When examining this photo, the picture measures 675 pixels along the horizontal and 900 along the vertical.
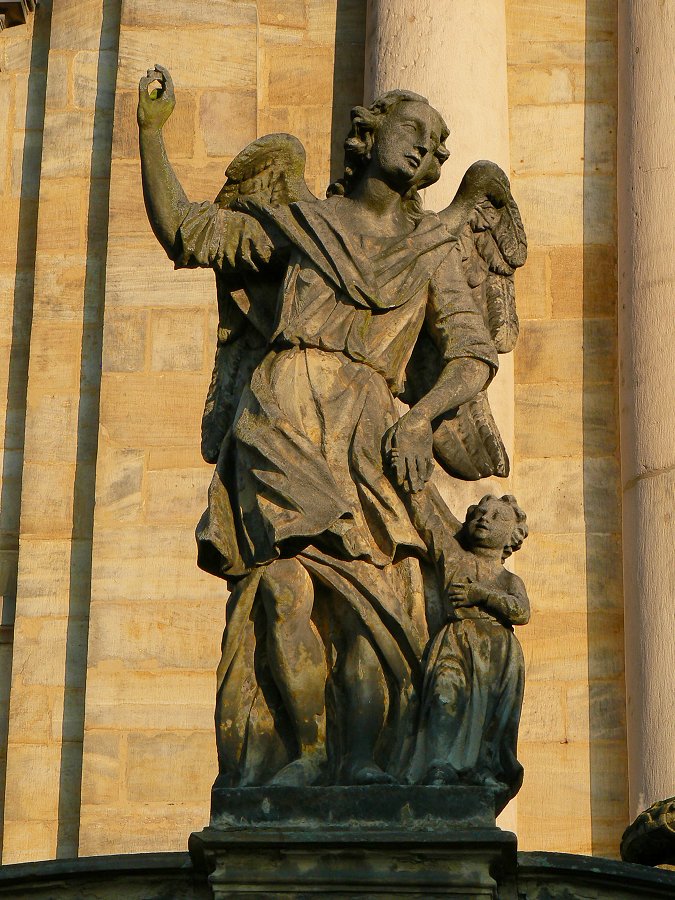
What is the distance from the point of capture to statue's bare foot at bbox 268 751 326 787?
7109 mm

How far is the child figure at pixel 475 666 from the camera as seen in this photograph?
7.13 metres

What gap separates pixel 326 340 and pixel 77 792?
410 cm

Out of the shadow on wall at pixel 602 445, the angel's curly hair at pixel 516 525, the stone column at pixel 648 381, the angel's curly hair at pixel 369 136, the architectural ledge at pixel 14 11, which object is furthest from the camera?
the architectural ledge at pixel 14 11

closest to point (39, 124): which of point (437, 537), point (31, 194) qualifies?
point (31, 194)

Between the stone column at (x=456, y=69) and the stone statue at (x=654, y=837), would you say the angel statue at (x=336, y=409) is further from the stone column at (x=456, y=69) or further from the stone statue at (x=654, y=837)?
the stone column at (x=456, y=69)

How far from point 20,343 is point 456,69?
102 inches

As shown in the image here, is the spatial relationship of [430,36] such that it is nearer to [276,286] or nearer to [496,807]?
[276,286]

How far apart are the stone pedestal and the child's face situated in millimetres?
936

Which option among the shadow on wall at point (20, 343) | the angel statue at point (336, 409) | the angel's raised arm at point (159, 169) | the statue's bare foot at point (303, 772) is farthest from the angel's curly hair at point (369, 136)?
the shadow on wall at point (20, 343)

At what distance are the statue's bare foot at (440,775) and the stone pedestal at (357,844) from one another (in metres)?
0.05

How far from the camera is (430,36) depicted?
11.8 m

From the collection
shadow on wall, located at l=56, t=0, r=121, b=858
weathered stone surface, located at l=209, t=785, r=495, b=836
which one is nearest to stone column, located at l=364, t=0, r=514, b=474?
shadow on wall, located at l=56, t=0, r=121, b=858

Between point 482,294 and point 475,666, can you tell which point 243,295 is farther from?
point 475,666

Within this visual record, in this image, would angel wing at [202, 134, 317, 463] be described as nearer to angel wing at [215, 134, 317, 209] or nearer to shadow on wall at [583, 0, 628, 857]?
angel wing at [215, 134, 317, 209]
